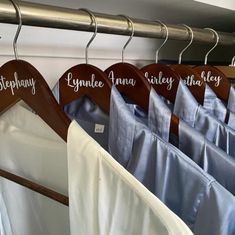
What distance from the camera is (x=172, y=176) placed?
A: 0.41 metres

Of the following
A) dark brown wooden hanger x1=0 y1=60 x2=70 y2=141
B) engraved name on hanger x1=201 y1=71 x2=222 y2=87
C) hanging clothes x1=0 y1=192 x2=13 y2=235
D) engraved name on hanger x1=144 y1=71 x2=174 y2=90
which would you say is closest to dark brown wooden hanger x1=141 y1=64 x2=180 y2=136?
engraved name on hanger x1=144 y1=71 x2=174 y2=90

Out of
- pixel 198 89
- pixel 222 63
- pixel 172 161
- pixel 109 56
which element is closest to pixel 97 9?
pixel 109 56

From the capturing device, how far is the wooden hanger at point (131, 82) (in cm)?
50

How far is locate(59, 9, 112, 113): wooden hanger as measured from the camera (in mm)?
463

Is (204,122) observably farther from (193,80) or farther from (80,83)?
(80,83)

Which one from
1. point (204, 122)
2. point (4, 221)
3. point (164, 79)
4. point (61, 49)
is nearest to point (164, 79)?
point (164, 79)

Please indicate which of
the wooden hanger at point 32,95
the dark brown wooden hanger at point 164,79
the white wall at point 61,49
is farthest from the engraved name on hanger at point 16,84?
the dark brown wooden hanger at point 164,79

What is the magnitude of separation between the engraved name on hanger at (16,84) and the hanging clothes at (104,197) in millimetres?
90

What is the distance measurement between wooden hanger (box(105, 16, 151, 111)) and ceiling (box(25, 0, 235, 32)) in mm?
108

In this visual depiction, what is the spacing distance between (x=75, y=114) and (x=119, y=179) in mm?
236

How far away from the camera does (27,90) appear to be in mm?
432

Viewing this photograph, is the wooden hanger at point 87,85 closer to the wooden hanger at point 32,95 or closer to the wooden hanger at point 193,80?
the wooden hanger at point 32,95

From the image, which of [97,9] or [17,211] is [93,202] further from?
[97,9]

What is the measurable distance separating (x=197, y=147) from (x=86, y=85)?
0.63 feet
